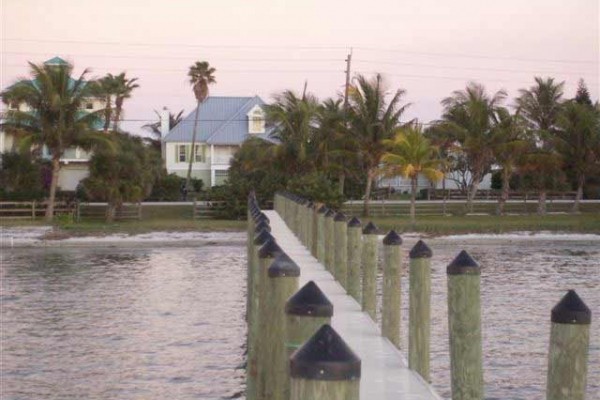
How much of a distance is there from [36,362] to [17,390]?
1.88 meters

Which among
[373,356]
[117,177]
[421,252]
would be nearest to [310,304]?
[421,252]

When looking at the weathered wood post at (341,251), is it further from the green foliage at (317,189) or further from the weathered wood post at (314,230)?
the green foliage at (317,189)

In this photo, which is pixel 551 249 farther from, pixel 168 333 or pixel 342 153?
pixel 168 333

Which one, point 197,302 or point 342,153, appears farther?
point 342,153

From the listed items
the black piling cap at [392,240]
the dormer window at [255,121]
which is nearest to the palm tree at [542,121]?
the dormer window at [255,121]

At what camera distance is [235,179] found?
46906 millimetres

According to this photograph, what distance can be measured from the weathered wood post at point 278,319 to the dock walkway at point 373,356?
3.51ft

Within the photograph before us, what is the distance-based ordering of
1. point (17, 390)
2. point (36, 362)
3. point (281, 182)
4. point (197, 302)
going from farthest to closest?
1. point (281, 182)
2. point (197, 302)
3. point (36, 362)
4. point (17, 390)

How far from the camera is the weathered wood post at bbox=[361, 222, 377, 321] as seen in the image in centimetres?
1243

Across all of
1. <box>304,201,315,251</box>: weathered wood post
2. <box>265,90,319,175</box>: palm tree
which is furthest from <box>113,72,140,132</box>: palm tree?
<box>304,201,315,251</box>: weathered wood post

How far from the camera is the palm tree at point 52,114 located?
4162cm

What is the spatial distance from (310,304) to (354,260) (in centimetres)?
875

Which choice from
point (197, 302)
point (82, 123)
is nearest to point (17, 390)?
point (197, 302)

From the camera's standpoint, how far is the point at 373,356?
31.3 ft
